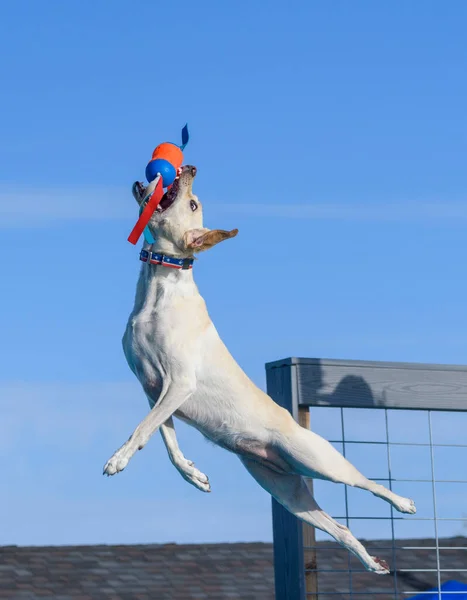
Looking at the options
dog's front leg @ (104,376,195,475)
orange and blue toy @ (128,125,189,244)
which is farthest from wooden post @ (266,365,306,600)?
orange and blue toy @ (128,125,189,244)

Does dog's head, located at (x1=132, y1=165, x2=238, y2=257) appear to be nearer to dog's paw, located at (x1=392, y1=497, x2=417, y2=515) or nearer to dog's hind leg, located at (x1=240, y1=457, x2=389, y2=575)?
dog's hind leg, located at (x1=240, y1=457, x2=389, y2=575)

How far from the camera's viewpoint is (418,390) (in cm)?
592

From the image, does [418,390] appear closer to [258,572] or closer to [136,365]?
[136,365]

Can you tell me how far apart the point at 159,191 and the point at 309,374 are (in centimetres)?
153

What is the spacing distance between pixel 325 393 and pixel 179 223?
150 centimetres

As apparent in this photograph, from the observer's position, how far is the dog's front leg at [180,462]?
14.9 ft

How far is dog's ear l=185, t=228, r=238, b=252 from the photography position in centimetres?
439

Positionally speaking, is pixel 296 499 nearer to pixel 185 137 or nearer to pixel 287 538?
pixel 287 538

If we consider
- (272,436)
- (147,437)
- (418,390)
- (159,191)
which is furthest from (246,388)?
(418,390)

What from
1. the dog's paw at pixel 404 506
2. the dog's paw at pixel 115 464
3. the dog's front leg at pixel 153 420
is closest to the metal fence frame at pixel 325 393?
the dog's paw at pixel 404 506

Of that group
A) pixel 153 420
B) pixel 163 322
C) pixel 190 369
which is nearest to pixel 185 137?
pixel 163 322

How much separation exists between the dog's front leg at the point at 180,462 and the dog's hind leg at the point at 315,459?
35 cm

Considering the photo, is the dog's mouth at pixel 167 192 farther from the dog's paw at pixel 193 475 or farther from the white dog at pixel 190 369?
the dog's paw at pixel 193 475

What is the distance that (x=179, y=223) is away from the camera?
4.43m
